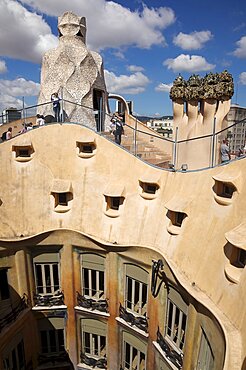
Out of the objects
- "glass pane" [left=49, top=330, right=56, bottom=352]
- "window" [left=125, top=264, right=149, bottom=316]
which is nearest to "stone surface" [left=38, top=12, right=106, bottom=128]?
"window" [left=125, top=264, right=149, bottom=316]

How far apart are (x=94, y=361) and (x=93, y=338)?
1.34m

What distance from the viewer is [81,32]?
21.7m

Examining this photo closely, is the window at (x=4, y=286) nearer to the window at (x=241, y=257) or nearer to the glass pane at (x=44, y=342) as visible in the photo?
the glass pane at (x=44, y=342)

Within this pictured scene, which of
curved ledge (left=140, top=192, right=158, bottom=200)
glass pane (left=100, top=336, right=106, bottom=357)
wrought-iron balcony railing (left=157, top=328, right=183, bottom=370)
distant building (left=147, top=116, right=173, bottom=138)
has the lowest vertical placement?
glass pane (left=100, top=336, right=106, bottom=357)

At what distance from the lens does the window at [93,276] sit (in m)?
15.4

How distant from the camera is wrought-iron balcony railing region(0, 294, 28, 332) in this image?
14.3m

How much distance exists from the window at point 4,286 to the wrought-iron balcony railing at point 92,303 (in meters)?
3.86

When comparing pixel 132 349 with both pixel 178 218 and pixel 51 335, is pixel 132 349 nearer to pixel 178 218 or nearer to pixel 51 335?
pixel 51 335

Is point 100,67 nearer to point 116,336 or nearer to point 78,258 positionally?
point 78,258

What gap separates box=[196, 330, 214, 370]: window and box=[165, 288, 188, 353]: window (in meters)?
1.53

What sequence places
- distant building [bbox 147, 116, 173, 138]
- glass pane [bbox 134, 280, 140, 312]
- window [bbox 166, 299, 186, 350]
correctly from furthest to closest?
distant building [bbox 147, 116, 173, 138]
glass pane [bbox 134, 280, 140, 312]
window [bbox 166, 299, 186, 350]

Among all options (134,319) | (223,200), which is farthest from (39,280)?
(223,200)

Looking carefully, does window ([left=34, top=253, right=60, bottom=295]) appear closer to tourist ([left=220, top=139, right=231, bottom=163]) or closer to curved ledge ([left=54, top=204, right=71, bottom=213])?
curved ledge ([left=54, top=204, right=71, bottom=213])

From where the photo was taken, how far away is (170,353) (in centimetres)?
1265
